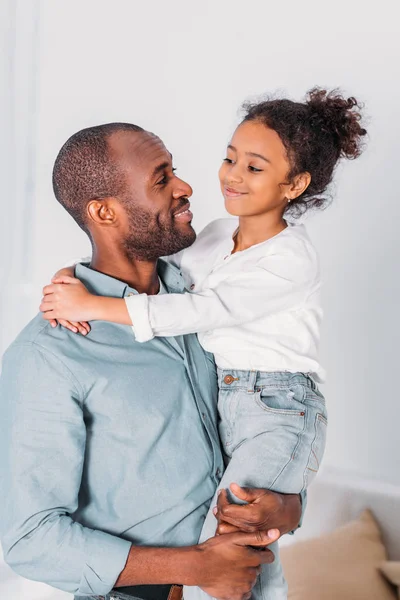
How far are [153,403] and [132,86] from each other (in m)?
2.01

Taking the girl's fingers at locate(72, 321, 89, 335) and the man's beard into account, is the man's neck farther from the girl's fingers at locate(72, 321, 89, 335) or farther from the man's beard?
the girl's fingers at locate(72, 321, 89, 335)

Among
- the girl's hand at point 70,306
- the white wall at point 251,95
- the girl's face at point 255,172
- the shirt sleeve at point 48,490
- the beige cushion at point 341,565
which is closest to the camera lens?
the shirt sleeve at point 48,490

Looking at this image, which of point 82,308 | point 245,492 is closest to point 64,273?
point 82,308

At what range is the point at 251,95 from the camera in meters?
3.30

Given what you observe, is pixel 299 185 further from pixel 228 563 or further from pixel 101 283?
pixel 228 563

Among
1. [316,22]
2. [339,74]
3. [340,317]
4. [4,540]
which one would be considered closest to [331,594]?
[340,317]

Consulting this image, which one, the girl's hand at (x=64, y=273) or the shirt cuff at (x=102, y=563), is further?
the girl's hand at (x=64, y=273)

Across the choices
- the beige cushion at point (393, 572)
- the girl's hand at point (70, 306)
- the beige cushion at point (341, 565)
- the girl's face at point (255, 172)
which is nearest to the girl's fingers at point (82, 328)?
the girl's hand at point (70, 306)

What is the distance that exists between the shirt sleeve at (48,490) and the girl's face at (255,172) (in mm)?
715

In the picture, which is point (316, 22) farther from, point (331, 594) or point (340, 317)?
point (331, 594)

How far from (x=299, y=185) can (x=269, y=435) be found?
718mm

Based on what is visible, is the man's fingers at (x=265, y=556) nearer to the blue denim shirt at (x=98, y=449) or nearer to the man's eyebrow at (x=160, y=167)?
the blue denim shirt at (x=98, y=449)

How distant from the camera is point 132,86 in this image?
343 cm

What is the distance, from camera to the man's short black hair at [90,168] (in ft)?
6.22
